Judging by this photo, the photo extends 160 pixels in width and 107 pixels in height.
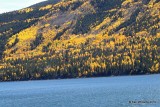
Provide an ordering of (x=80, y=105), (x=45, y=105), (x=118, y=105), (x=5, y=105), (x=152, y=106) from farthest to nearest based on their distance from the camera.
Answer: (x=5, y=105)
(x=45, y=105)
(x=80, y=105)
(x=118, y=105)
(x=152, y=106)

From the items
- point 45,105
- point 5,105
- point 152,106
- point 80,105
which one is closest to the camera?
point 152,106

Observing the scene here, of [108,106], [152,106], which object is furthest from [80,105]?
[152,106]

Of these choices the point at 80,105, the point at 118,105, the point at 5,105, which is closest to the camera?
the point at 118,105

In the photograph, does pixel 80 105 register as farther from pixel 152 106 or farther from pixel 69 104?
pixel 152 106

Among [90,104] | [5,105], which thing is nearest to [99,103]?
[90,104]

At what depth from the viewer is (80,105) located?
6634 inches

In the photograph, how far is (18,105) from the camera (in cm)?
18850

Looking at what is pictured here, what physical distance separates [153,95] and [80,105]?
3474 cm

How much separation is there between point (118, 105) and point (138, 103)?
7156mm

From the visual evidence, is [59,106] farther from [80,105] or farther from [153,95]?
[153,95]

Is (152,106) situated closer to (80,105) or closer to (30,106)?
(80,105)

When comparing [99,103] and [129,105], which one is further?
[99,103]

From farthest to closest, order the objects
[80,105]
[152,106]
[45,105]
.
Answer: [45,105] < [80,105] < [152,106]

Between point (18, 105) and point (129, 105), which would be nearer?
point (129, 105)
